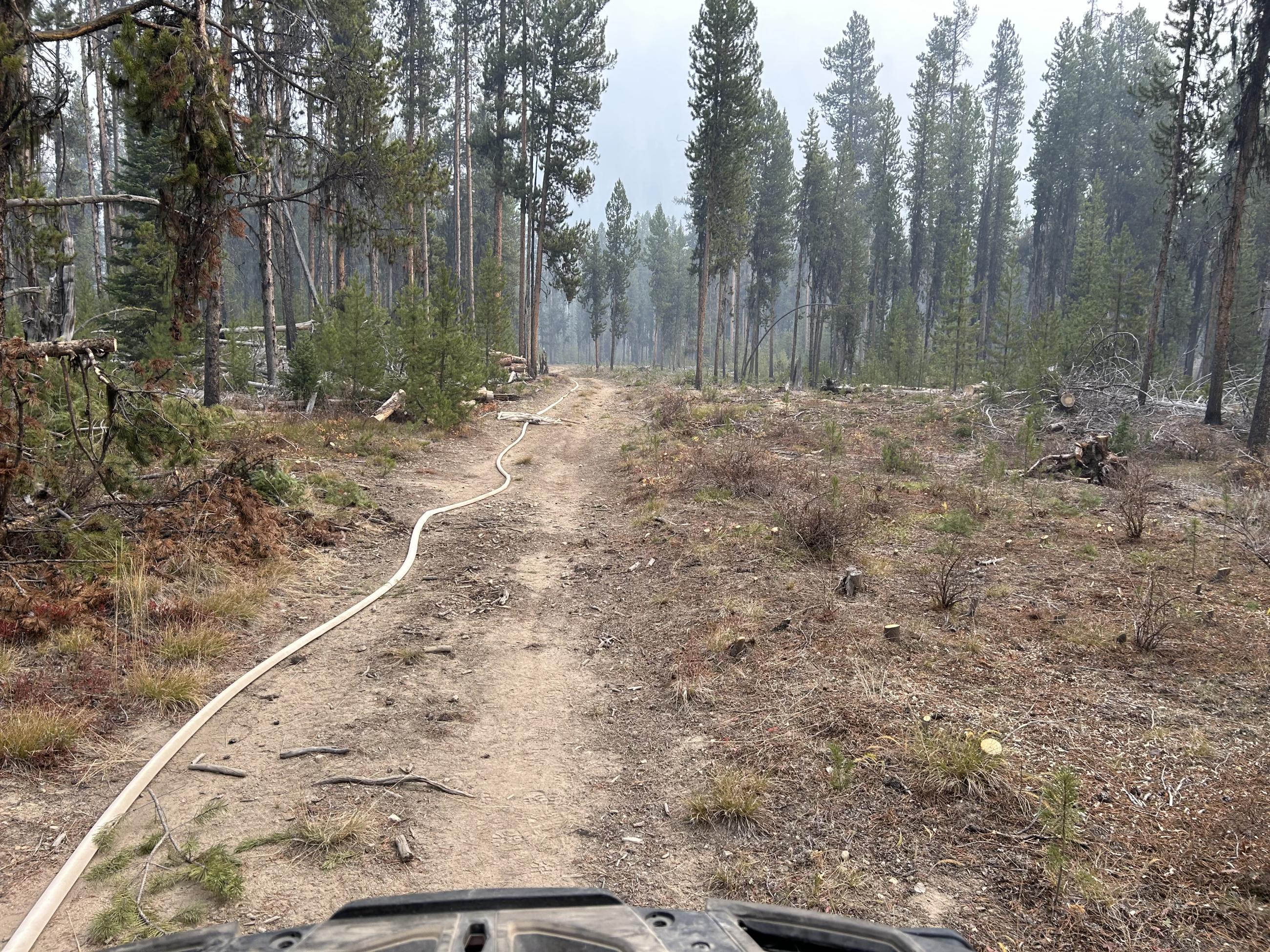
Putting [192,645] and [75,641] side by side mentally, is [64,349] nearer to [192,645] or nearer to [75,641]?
[75,641]

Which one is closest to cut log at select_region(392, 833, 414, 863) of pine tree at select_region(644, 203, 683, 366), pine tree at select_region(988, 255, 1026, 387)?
pine tree at select_region(988, 255, 1026, 387)

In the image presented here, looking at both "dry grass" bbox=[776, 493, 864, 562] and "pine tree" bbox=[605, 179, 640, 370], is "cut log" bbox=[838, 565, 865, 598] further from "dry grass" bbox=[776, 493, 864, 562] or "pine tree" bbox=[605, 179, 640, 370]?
"pine tree" bbox=[605, 179, 640, 370]

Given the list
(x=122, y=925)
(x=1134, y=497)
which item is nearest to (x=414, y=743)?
(x=122, y=925)

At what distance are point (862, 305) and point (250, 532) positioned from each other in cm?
4952

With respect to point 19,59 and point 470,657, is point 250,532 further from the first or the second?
point 19,59

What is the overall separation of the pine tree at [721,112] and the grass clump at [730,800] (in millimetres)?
27162

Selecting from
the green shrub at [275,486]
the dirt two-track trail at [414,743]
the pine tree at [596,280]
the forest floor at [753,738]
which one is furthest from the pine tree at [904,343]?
the green shrub at [275,486]

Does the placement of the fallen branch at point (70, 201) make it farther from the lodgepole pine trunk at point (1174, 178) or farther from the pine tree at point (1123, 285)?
the pine tree at point (1123, 285)

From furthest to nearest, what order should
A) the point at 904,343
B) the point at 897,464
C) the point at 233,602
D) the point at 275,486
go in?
1. the point at 904,343
2. the point at 897,464
3. the point at 275,486
4. the point at 233,602

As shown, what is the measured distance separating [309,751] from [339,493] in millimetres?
5973

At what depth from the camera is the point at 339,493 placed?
959cm

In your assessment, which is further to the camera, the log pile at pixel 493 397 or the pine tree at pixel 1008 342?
the pine tree at pixel 1008 342

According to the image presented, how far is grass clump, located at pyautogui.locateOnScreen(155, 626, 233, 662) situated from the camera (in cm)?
508

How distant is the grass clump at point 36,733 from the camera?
3799mm
